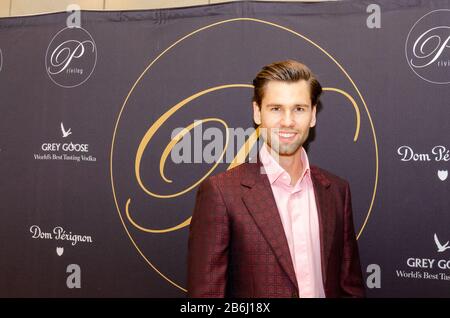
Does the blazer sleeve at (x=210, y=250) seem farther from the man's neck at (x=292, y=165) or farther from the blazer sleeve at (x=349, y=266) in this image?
the blazer sleeve at (x=349, y=266)

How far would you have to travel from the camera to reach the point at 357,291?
1598 millimetres

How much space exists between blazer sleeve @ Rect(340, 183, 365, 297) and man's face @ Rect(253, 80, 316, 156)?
0.32 m

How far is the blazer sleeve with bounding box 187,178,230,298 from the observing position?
1.38 metres

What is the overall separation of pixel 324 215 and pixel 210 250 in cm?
44

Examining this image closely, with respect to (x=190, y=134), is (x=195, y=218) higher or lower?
lower

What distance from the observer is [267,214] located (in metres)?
1.43

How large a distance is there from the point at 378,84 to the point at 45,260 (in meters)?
2.12

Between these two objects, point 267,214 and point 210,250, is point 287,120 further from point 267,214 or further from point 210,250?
point 210,250

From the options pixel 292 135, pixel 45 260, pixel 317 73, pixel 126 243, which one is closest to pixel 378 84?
pixel 317 73

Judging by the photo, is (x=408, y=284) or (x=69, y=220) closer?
(x=408, y=284)

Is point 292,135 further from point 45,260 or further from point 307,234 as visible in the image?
point 45,260

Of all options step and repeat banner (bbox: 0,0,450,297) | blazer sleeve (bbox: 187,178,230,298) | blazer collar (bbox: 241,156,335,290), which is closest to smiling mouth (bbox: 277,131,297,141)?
blazer collar (bbox: 241,156,335,290)

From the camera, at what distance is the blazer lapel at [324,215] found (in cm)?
148
